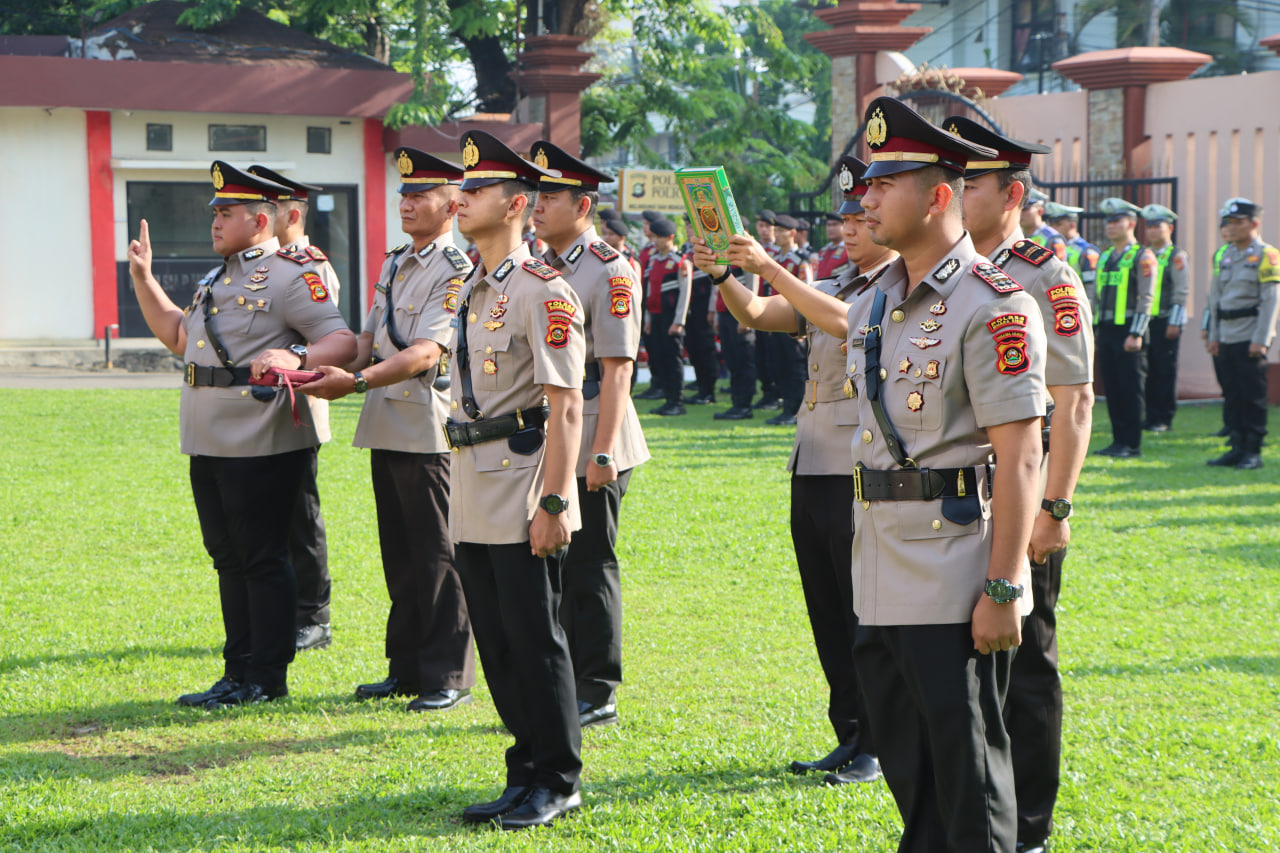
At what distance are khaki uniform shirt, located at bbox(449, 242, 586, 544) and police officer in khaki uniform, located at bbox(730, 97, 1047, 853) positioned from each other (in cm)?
112

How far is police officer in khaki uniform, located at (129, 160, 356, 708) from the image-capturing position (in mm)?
5199

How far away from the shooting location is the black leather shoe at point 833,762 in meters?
4.41

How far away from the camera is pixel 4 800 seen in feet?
13.8

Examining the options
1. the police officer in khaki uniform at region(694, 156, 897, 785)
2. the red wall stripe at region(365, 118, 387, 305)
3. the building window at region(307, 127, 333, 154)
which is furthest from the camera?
the red wall stripe at region(365, 118, 387, 305)

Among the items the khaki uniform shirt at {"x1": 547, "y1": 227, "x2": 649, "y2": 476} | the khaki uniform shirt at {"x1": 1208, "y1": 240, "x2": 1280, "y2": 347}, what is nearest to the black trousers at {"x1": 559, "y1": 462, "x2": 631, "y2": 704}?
the khaki uniform shirt at {"x1": 547, "y1": 227, "x2": 649, "y2": 476}

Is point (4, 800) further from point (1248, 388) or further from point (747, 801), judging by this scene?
point (1248, 388)

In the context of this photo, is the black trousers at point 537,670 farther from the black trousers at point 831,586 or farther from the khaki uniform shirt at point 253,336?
the khaki uniform shirt at point 253,336

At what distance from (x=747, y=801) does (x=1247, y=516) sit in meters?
5.75

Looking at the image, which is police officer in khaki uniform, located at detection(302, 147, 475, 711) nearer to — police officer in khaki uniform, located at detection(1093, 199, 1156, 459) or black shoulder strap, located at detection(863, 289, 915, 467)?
black shoulder strap, located at detection(863, 289, 915, 467)

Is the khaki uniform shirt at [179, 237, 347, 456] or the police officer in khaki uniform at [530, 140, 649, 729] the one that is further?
the khaki uniform shirt at [179, 237, 347, 456]

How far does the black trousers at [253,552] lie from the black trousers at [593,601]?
1.08 metres

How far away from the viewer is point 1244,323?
11.1m

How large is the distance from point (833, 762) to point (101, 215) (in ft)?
60.0

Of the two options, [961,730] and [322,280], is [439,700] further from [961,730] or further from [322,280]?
[961,730]
